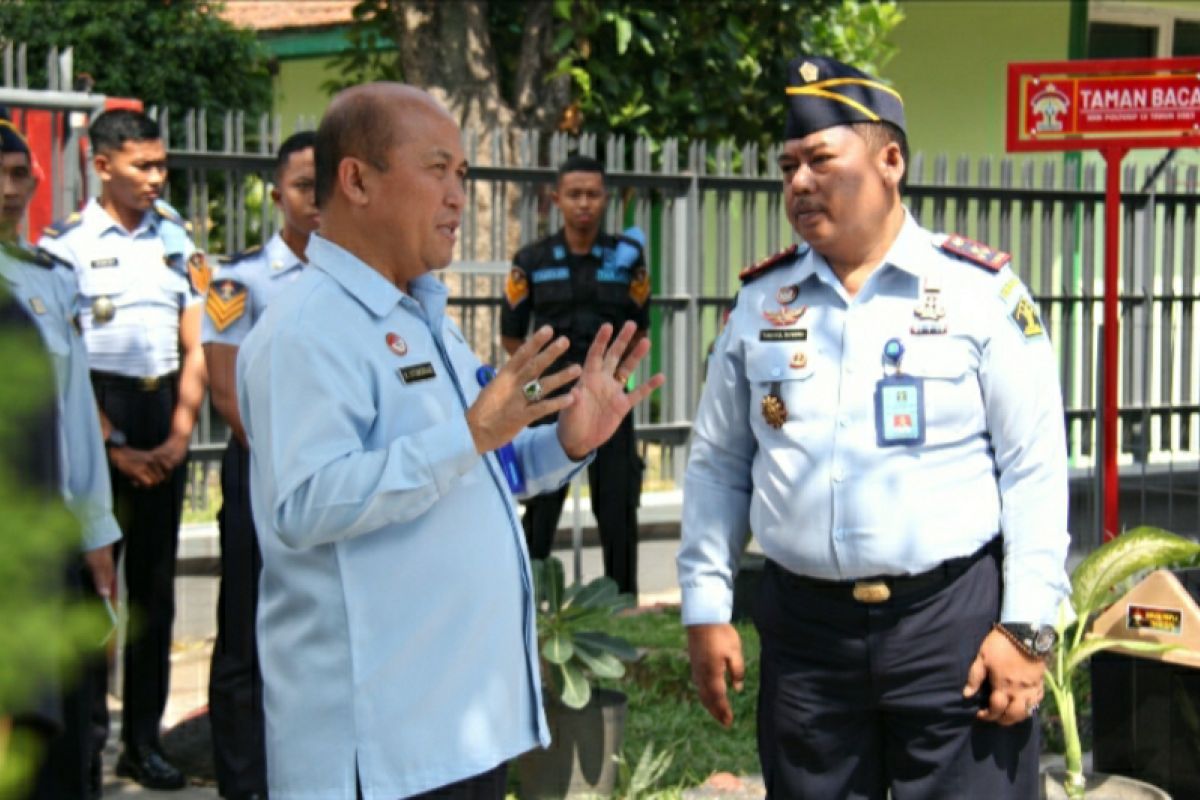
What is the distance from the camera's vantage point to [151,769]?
5.28 m

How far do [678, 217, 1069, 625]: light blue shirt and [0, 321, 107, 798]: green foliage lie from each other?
93.4 inches

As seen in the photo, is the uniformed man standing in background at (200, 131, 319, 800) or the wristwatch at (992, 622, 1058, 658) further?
the uniformed man standing in background at (200, 131, 319, 800)

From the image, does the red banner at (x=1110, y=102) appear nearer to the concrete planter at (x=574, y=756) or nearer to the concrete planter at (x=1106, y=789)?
the concrete planter at (x=1106, y=789)

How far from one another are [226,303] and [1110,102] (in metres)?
3.67

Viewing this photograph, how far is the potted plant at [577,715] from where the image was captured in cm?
487

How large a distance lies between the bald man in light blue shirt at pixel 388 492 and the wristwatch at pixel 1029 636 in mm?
894

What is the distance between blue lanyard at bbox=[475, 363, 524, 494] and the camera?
107 inches

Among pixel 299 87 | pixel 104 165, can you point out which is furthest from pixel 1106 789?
pixel 299 87

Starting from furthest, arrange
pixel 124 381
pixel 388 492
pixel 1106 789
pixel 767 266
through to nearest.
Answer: pixel 124 381 → pixel 1106 789 → pixel 767 266 → pixel 388 492

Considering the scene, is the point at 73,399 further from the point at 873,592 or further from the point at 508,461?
the point at 873,592

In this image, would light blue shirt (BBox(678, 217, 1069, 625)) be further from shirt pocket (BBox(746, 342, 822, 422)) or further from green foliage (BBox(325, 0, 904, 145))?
green foliage (BBox(325, 0, 904, 145))

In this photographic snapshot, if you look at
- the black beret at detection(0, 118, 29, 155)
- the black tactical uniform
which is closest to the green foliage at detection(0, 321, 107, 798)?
the black beret at detection(0, 118, 29, 155)

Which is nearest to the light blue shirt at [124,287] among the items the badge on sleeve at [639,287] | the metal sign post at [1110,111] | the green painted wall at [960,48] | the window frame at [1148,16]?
the badge on sleeve at [639,287]

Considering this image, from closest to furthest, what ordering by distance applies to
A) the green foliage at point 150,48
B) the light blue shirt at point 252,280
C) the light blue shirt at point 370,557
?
the light blue shirt at point 370,557, the light blue shirt at point 252,280, the green foliage at point 150,48
